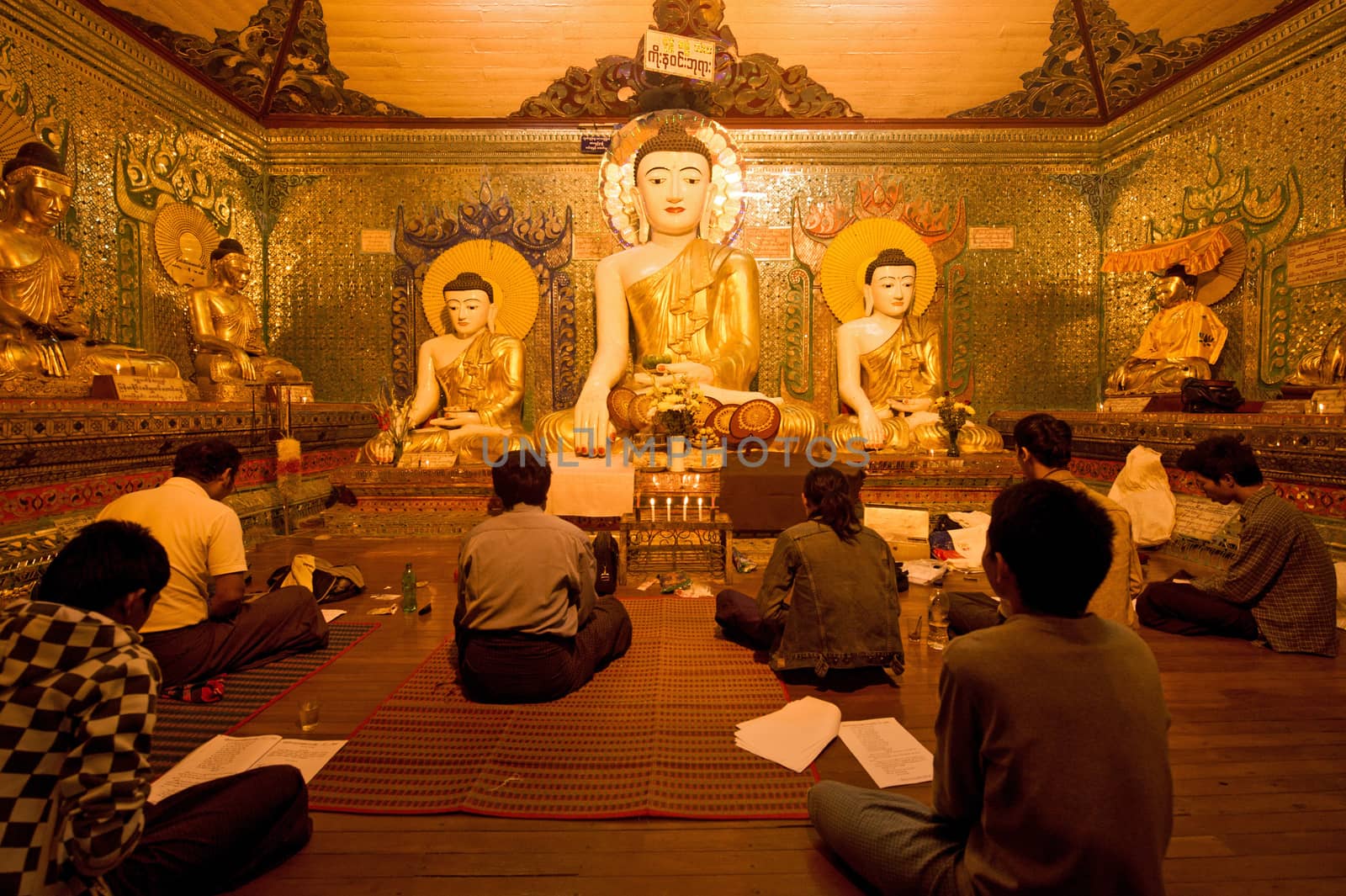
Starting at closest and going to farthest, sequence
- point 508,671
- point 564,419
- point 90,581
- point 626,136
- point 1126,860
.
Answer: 1. point 1126,860
2. point 90,581
3. point 508,671
4. point 564,419
5. point 626,136

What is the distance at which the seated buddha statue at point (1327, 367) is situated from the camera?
468 centimetres

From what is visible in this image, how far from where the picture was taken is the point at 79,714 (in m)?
1.04

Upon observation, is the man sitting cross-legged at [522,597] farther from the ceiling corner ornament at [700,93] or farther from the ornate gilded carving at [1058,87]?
the ornate gilded carving at [1058,87]

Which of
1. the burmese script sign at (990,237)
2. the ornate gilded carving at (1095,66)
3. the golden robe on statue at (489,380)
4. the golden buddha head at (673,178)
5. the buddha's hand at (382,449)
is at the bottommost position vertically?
the buddha's hand at (382,449)

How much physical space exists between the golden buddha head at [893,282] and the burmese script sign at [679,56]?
2.57 m

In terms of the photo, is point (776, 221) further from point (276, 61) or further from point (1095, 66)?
point (276, 61)

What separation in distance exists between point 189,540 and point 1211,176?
8.17 metres

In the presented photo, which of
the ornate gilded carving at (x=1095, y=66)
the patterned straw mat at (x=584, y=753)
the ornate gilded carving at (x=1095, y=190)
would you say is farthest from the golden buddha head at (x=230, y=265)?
the ornate gilded carving at (x=1095, y=190)

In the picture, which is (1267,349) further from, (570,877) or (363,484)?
(363,484)

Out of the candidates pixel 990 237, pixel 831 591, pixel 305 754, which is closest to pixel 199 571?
pixel 305 754

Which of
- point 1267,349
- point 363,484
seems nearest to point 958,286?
point 1267,349

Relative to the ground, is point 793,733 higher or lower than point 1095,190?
lower

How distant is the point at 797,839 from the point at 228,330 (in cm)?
683

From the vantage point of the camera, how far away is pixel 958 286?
7734 millimetres
